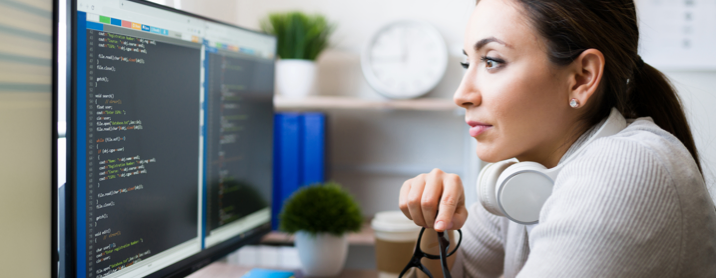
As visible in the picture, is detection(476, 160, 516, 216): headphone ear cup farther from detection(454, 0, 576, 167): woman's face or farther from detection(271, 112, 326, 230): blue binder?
detection(271, 112, 326, 230): blue binder

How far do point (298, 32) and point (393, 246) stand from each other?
0.79 metres

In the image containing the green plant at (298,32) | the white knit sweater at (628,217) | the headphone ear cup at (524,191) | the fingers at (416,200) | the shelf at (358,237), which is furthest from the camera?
the green plant at (298,32)

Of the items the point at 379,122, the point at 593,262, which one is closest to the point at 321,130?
the point at 379,122

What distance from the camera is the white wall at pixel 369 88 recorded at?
5.16 ft

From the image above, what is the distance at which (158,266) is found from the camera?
67 centimetres

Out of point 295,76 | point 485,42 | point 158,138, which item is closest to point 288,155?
point 295,76

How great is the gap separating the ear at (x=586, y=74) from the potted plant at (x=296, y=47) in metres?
0.93

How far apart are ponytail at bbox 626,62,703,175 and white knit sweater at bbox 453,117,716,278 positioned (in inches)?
7.1

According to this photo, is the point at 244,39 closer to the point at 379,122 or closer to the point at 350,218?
the point at 350,218

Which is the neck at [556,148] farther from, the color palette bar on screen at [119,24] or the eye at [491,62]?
the color palette bar on screen at [119,24]

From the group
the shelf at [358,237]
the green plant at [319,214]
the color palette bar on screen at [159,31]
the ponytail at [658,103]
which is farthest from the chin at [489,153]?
the shelf at [358,237]

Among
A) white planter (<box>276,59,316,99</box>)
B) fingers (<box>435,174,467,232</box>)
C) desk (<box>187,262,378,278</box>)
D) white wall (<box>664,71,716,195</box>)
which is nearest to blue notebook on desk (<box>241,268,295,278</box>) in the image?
desk (<box>187,262,378,278</box>)

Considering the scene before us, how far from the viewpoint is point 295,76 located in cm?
145

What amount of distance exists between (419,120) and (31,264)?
124 centimetres
